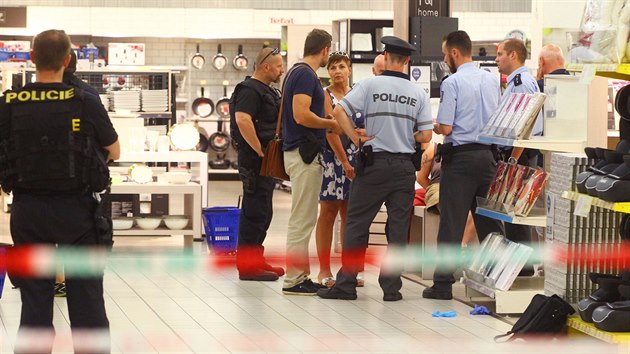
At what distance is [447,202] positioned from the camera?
7.78 m

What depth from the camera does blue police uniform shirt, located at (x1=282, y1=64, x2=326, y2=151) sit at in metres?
7.62

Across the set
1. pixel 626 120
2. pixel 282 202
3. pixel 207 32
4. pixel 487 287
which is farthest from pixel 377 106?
pixel 207 32

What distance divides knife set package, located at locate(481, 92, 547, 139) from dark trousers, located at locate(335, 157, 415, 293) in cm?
62

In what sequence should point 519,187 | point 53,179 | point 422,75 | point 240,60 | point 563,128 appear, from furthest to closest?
point 240,60 → point 422,75 → point 519,187 → point 563,128 → point 53,179

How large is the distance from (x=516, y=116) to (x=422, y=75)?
2.76m

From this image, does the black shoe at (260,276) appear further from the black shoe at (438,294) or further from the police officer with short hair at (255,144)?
the black shoe at (438,294)

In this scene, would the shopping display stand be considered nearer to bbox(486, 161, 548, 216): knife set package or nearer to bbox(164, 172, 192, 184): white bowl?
bbox(486, 161, 548, 216): knife set package

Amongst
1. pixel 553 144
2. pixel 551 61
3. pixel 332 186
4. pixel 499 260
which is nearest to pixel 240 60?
pixel 551 61

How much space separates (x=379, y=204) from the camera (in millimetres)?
7645

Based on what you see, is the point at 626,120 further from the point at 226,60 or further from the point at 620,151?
the point at 226,60

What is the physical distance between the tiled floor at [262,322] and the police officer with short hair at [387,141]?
54 cm

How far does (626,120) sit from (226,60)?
589 inches

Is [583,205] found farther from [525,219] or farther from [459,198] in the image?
[459,198]

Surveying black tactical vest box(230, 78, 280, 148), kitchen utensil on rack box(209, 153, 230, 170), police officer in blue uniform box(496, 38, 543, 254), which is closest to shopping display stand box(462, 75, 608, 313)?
police officer in blue uniform box(496, 38, 543, 254)
